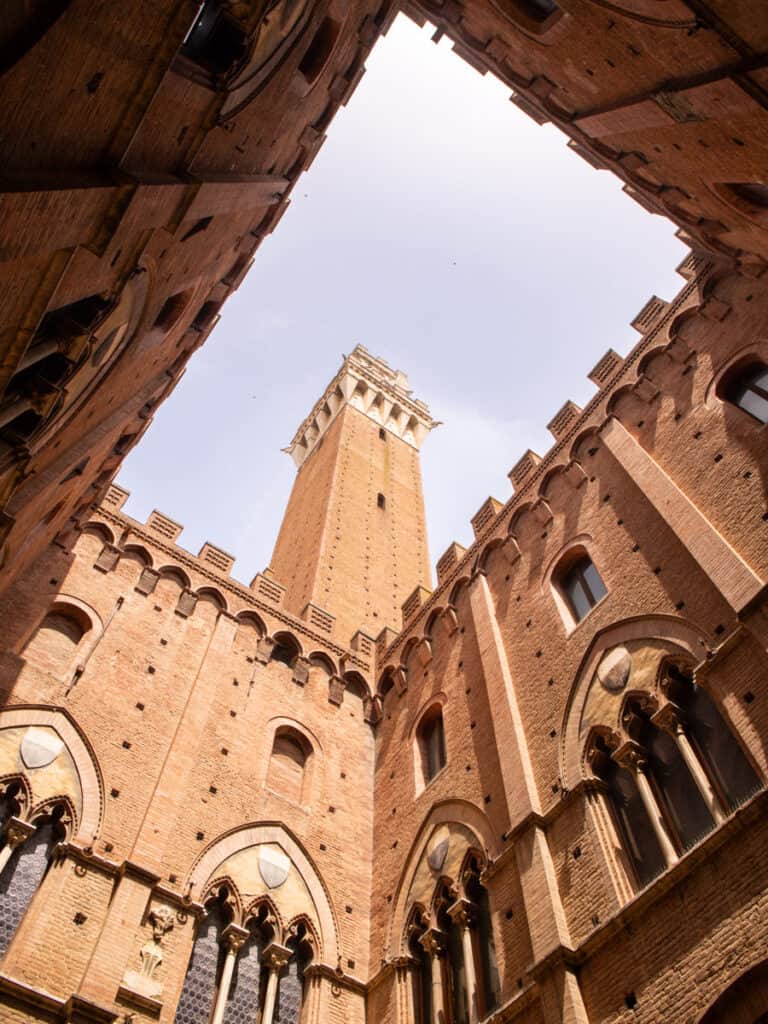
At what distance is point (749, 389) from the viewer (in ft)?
34.6

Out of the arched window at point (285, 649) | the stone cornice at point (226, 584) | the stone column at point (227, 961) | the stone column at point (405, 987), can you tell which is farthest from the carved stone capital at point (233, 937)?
the stone cornice at point (226, 584)

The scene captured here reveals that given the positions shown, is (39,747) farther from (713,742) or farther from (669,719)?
(713,742)

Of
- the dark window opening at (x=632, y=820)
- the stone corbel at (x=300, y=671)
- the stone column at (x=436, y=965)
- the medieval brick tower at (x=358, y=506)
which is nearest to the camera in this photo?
the dark window opening at (x=632, y=820)

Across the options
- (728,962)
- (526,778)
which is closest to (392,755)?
(526,778)

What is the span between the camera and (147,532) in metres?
14.5

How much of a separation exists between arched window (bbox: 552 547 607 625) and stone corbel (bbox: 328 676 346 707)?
4.76 m

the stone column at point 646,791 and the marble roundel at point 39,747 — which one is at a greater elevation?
the marble roundel at point 39,747

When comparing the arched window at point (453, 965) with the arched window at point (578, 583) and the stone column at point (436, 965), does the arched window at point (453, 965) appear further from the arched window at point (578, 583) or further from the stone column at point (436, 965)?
the arched window at point (578, 583)

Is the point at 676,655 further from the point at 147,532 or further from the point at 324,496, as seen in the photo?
the point at 324,496

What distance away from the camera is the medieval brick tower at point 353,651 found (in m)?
6.46

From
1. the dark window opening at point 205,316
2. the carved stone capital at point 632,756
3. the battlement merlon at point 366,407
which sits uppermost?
the battlement merlon at point 366,407

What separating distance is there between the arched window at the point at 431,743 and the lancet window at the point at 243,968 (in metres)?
2.98

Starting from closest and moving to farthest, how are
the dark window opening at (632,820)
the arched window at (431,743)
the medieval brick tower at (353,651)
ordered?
the medieval brick tower at (353,651)
the dark window opening at (632,820)
the arched window at (431,743)

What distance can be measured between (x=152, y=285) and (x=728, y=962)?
25.2 feet
